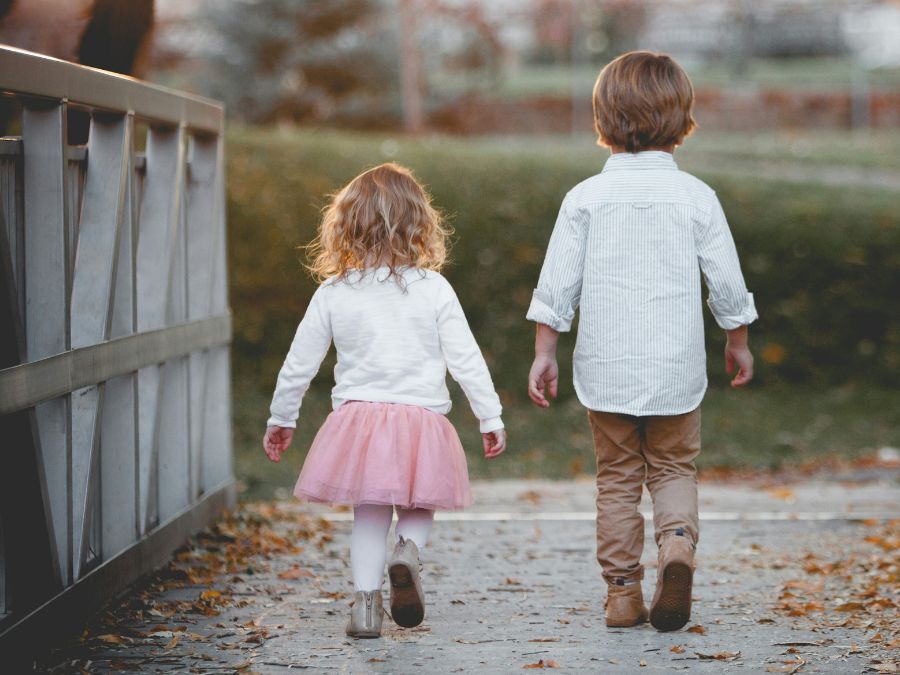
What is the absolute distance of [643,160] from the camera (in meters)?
4.50

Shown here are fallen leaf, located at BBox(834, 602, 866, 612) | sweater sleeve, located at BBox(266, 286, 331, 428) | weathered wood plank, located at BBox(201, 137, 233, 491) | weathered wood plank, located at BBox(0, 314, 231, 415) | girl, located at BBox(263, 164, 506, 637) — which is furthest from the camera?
weathered wood plank, located at BBox(201, 137, 233, 491)

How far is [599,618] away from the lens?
15.0ft

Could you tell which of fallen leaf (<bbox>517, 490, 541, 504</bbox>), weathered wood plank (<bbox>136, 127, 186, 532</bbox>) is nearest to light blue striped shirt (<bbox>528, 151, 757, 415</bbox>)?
weathered wood plank (<bbox>136, 127, 186, 532</bbox>)

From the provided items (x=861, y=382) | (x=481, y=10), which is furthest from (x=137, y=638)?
(x=481, y=10)

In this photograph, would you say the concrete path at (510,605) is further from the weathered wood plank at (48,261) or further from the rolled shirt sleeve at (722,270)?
the rolled shirt sleeve at (722,270)

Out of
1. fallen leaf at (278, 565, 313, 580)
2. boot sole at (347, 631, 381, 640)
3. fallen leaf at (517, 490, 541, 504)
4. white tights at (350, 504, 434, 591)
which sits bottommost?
fallen leaf at (517, 490, 541, 504)

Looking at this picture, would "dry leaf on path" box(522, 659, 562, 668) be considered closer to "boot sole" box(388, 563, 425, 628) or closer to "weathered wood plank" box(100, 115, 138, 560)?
"boot sole" box(388, 563, 425, 628)

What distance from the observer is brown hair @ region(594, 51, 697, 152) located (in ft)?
14.6

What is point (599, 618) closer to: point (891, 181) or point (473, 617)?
point (473, 617)

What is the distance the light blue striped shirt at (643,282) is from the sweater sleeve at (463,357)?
0.95 feet

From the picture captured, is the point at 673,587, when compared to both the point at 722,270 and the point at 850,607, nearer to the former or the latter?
the point at 850,607

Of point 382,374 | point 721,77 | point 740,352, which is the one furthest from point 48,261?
point 721,77

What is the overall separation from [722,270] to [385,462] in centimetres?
131

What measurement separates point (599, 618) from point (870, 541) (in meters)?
2.13
